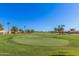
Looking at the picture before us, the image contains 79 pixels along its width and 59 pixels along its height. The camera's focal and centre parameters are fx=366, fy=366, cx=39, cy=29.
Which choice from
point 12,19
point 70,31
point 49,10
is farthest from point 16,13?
point 70,31

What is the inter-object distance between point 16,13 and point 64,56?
521 millimetres

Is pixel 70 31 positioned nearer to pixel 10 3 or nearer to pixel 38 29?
pixel 38 29

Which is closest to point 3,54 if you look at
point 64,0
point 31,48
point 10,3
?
point 31,48

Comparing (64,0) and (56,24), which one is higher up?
(64,0)

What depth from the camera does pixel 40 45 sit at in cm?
296

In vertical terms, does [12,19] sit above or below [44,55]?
above

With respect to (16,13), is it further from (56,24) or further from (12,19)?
(56,24)

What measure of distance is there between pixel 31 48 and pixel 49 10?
1.12ft

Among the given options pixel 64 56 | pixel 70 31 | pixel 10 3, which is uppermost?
pixel 10 3

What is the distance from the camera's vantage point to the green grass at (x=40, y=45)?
2947 millimetres

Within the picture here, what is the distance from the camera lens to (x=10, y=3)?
116 inches

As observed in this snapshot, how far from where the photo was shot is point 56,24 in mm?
2959

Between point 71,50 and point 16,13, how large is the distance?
54 centimetres

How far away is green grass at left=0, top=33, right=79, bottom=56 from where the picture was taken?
2947 millimetres
